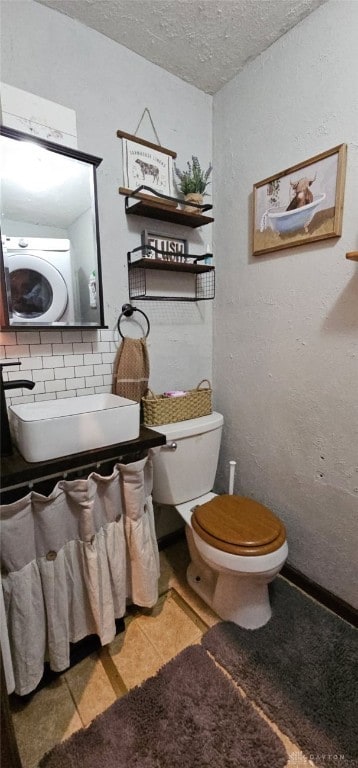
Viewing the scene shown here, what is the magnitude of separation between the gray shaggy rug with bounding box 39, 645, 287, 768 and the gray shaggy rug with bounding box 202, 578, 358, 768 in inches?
2.6

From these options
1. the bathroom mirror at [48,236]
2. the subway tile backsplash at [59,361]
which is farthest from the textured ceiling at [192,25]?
the subway tile backsplash at [59,361]

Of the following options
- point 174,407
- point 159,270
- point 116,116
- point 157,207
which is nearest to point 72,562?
point 174,407

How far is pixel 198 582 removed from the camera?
1.43m

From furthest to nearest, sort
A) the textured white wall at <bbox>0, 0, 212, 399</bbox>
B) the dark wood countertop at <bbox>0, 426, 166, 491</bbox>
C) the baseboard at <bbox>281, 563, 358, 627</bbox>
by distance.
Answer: the baseboard at <bbox>281, 563, 358, 627</bbox>
the textured white wall at <bbox>0, 0, 212, 399</bbox>
the dark wood countertop at <bbox>0, 426, 166, 491</bbox>

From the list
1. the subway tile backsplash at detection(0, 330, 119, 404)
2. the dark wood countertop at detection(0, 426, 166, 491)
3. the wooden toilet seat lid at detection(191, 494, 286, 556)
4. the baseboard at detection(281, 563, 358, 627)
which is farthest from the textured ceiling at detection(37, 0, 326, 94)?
the baseboard at detection(281, 563, 358, 627)

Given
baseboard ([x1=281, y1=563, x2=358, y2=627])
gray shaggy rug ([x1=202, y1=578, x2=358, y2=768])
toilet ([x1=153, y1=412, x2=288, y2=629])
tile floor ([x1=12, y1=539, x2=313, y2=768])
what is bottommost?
tile floor ([x1=12, y1=539, x2=313, y2=768])

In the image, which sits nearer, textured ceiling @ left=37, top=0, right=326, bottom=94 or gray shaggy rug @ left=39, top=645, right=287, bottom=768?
gray shaggy rug @ left=39, top=645, right=287, bottom=768

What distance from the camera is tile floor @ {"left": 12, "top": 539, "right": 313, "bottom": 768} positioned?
3.10ft

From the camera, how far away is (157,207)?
4.25 feet

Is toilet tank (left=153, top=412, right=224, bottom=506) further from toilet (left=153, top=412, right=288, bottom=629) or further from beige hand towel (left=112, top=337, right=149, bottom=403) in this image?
beige hand towel (left=112, top=337, right=149, bottom=403)

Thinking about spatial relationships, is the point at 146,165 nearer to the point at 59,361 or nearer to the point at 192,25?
the point at 192,25

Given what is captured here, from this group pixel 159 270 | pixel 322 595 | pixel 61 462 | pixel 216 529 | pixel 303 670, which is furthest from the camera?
pixel 159 270

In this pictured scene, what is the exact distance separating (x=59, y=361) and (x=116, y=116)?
1018 mm

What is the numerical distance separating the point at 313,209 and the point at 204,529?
130 cm
